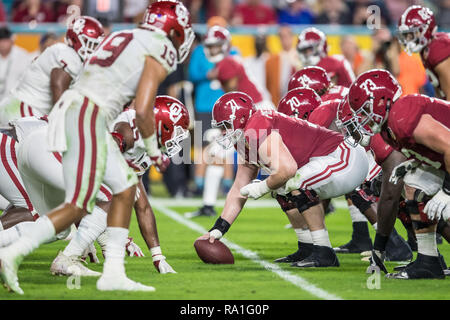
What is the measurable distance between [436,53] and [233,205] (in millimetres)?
2167

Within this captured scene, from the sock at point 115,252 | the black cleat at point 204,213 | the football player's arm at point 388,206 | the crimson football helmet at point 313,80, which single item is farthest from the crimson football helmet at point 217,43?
the sock at point 115,252

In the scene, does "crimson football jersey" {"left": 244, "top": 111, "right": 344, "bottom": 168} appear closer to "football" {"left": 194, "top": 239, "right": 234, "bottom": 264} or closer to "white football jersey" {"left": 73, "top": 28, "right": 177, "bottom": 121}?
"football" {"left": 194, "top": 239, "right": 234, "bottom": 264}

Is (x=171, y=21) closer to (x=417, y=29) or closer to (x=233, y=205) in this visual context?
(x=233, y=205)

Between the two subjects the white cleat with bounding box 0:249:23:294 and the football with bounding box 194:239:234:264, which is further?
the football with bounding box 194:239:234:264

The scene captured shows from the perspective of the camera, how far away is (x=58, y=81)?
7.16 m

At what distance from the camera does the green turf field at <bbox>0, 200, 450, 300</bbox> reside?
5.18 m

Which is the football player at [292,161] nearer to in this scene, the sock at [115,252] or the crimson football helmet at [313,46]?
the sock at [115,252]

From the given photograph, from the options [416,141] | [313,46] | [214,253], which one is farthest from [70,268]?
[313,46]

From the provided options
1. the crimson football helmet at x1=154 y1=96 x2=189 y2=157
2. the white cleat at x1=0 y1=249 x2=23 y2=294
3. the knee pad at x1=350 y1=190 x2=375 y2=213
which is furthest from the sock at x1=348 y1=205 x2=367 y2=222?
the white cleat at x1=0 y1=249 x2=23 y2=294

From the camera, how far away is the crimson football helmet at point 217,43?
35.4 ft

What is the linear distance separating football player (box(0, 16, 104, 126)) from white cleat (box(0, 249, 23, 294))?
239cm

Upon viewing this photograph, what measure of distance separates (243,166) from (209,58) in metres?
4.27

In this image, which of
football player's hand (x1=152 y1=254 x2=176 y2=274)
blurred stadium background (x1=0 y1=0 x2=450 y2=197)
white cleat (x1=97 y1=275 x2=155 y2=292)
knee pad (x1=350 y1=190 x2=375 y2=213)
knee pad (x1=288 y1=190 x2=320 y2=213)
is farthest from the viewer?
blurred stadium background (x1=0 y1=0 x2=450 y2=197)

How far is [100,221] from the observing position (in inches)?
228
